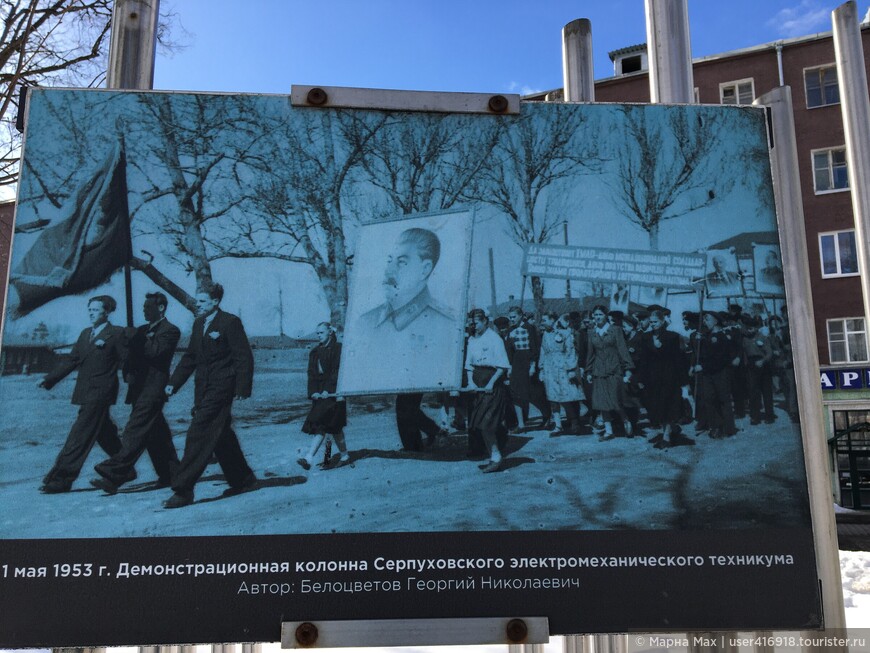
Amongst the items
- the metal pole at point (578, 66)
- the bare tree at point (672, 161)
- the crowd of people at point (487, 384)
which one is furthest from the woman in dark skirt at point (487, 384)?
the metal pole at point (578, 66)

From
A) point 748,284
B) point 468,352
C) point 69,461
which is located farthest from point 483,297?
point 69,461

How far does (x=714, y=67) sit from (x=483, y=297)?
68.7 feet

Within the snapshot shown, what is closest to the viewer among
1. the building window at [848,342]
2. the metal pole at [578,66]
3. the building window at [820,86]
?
the metal pole at [578,66]

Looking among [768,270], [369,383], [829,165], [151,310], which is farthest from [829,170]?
[151,310]

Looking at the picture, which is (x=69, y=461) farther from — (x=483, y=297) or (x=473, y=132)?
(x=473, y=132)

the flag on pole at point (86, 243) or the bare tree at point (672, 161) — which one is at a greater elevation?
the bare tree at point (672, 161)

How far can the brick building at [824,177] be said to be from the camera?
60.3 feet

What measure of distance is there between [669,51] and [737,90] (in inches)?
781

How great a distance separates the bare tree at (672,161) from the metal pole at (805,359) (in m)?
0.10

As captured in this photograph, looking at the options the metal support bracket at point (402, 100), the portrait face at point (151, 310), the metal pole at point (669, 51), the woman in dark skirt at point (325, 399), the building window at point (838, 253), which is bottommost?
the woman in dark skirt at point (325, 399)

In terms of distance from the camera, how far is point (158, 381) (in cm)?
224

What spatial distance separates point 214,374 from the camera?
2258mm

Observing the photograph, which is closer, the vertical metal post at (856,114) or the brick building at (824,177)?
the vertical metal post at (856,114)

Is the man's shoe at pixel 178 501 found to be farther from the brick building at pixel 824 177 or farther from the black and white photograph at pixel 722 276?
the brick building at pixel 824 177
